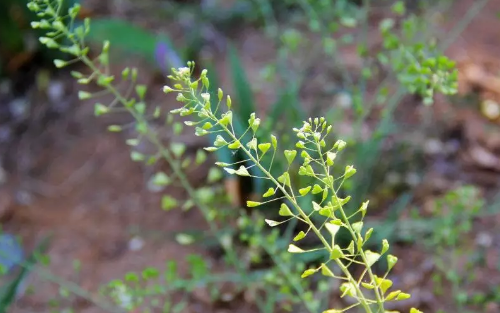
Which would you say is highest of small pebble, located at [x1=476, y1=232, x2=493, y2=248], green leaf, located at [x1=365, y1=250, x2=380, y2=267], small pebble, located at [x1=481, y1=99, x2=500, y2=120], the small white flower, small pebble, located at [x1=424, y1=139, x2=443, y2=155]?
the small white flower

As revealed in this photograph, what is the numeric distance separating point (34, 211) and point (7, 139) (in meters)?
0.32

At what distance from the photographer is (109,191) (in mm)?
1661

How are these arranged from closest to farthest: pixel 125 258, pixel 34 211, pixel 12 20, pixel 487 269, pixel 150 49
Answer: pixel 487 269, pixel 125 258, pixel 34 211, pixel 150 49, pixel 12 20

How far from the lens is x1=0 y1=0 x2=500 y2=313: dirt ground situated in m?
1.45

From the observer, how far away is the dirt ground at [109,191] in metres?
1.45

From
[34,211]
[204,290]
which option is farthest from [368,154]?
[34,211]

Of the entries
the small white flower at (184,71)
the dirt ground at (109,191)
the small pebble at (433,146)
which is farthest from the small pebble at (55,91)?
the small white flower at (184,71)

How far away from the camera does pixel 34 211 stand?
64.1 inches

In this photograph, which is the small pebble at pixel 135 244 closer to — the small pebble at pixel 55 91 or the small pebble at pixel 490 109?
the small pebble at pixel 55 91

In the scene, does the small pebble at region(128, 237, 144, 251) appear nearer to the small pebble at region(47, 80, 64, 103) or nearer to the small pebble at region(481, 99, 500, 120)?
the small pebble at region(47, 80, 64, 103)

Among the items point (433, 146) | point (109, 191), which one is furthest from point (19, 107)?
A: point (433, 146)

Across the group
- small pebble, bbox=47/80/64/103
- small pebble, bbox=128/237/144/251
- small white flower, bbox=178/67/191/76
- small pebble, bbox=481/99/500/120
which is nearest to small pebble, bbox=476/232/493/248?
small pebble, bbox=481/99/500/120

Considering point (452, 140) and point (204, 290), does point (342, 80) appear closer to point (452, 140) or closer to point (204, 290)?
point (452, 140)

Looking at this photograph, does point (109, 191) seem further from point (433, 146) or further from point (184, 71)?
point (184, 71)
